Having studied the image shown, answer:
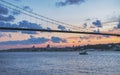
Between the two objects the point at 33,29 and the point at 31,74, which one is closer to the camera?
the point at 33,29

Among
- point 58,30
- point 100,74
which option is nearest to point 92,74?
point 100,74

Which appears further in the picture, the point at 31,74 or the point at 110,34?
the point at 31,74

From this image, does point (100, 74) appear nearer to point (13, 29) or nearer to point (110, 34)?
point (110, 34)

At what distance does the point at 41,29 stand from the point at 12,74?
19417mm

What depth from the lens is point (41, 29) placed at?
3909cm

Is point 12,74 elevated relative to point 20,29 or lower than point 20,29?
lower

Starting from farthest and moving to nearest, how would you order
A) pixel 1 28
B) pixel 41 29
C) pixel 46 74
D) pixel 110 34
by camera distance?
pixel 46 74
pixel 110 34
pixel 41 29
pixel 1 28

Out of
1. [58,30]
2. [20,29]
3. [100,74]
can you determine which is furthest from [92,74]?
[20,29]

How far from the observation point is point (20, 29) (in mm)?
37562

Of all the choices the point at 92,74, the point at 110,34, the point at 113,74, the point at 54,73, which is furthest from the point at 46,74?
the point at 110,34

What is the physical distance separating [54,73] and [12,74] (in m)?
6.85

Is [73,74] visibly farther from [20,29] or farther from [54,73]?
[20,29]

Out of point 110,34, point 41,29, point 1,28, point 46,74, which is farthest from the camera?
point 46,74

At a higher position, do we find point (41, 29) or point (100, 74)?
point (41, 29)
